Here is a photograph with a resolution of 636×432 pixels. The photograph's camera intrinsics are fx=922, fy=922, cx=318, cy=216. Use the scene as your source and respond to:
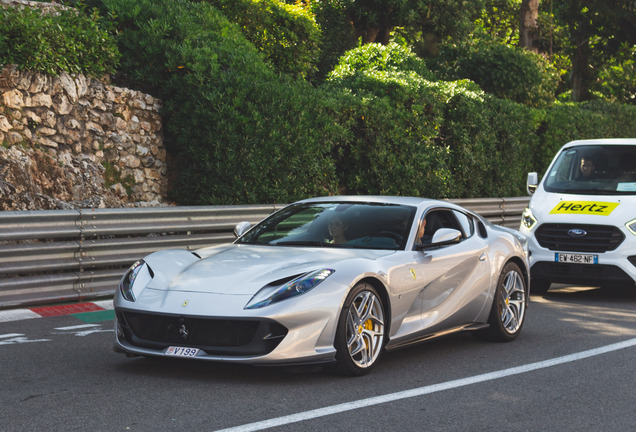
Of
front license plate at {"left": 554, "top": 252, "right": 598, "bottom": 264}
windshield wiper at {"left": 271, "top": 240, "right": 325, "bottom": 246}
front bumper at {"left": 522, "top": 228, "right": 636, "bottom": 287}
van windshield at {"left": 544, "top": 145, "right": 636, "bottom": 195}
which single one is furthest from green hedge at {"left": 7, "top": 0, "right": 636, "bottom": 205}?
windshield wiper at {"left": 271, "top": 240, "right": 325, "bottom": 246}

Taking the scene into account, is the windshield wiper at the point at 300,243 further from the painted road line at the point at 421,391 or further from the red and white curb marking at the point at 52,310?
the red and white curb marking at the point at 52,310

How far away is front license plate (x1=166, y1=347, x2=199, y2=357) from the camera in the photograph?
20.2 feet

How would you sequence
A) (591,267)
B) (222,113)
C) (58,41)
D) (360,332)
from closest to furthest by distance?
(360,332)
(591,267)
(58,41)
(222,113)

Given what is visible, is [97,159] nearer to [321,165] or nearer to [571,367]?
[321,165]

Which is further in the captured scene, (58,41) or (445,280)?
(58,41)

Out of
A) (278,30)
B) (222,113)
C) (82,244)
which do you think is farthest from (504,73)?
(82,244)

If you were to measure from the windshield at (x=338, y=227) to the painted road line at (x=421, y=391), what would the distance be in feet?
4.12

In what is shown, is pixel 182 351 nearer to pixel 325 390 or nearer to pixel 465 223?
pixel 325 390

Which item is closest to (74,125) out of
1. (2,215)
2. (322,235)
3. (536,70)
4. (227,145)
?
(227,145)

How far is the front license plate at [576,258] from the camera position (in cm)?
1130

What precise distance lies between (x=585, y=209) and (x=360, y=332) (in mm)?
5953

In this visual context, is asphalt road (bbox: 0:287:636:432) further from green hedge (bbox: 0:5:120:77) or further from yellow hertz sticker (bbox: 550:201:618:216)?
green hedge (bbox: 0:5:120:77)

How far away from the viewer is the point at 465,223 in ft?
27.6

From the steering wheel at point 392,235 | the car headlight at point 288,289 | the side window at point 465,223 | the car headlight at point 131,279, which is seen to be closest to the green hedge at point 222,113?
the side window at point 465,223
